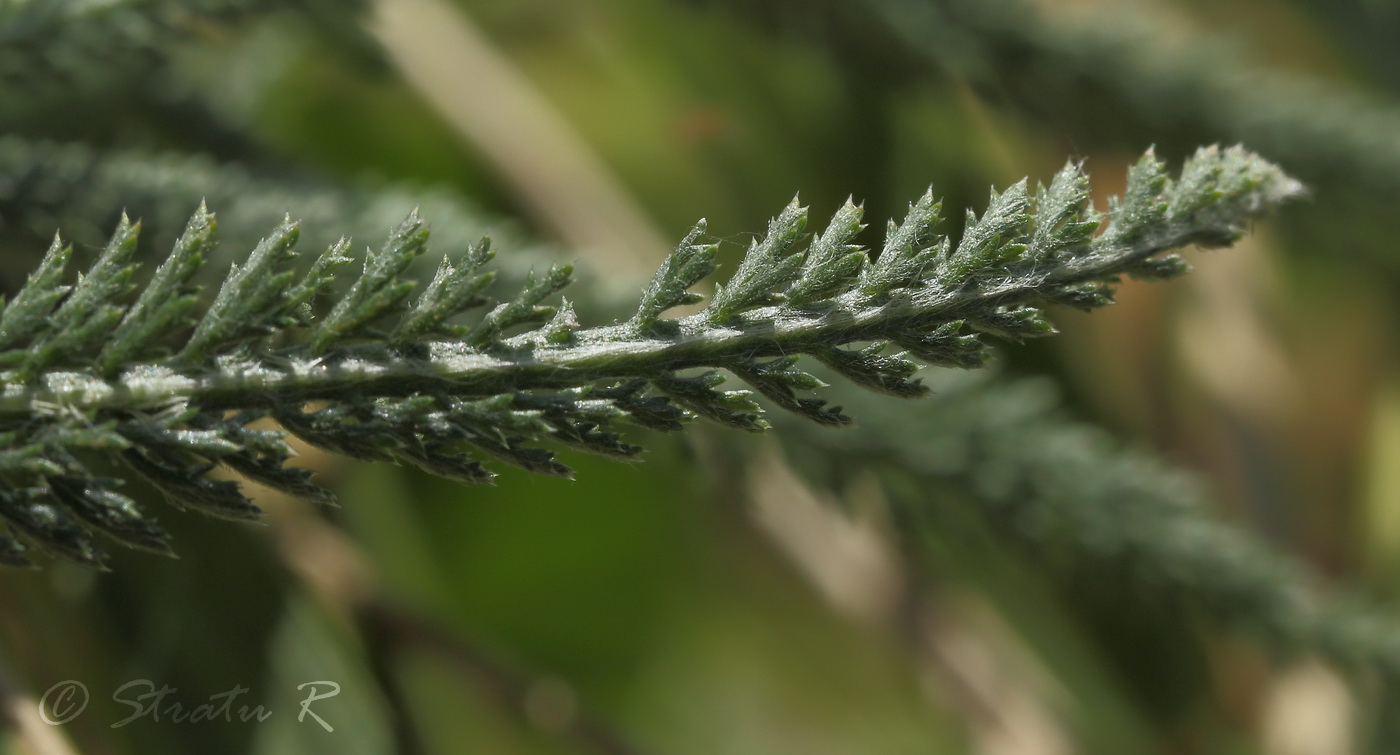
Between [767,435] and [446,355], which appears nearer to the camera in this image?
[446,355]

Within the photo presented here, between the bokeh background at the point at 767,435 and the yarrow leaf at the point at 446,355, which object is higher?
the bokeh background at the point at 767,435

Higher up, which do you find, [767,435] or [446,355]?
[767,435]

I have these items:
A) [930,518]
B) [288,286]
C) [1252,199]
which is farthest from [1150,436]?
[288,286]

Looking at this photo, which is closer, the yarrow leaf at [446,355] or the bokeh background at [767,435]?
the yarrow leaf at [446,355]

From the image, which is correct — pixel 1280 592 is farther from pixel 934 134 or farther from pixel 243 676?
pixel 243 676

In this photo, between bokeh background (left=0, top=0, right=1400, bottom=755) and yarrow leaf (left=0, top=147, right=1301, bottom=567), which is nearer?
yarrow leaf (left=0, top=147, right=1301, bottom=567)

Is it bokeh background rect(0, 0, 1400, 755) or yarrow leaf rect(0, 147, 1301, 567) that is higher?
bokeh background rect(0, 0, 1400, 755)

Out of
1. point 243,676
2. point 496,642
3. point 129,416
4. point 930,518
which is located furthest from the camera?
point 496,642

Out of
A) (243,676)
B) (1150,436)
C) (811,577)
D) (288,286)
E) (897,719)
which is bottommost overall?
(243,676)
